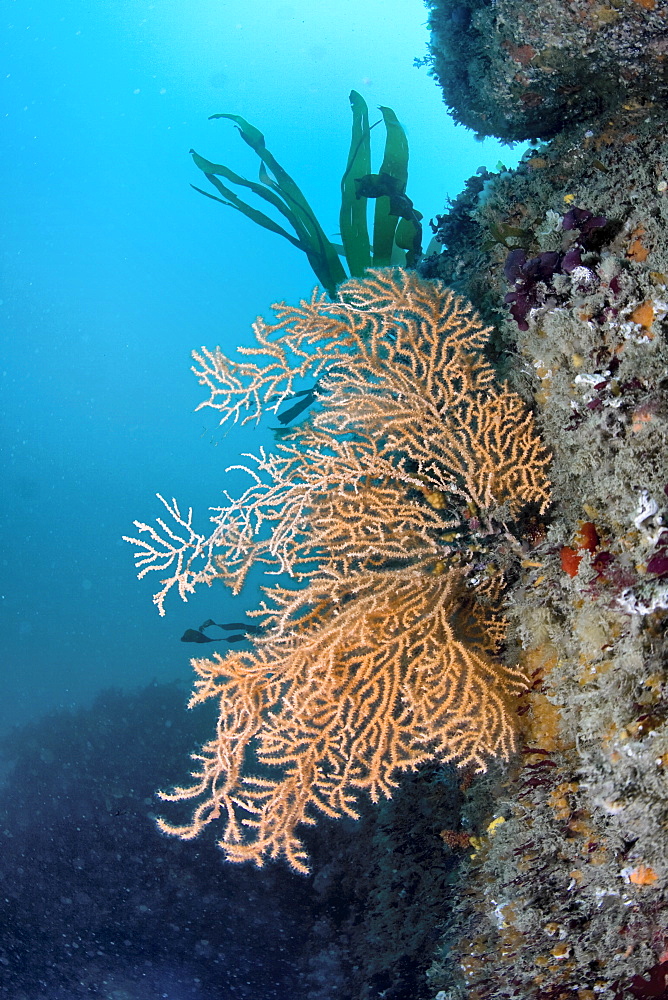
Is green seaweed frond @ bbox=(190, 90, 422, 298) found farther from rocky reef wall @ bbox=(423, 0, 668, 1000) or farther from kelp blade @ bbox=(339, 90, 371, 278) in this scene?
rocky reef wall @ bbox=(423, 0, 668, 1000)

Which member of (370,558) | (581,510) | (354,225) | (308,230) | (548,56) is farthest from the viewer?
(308,230)

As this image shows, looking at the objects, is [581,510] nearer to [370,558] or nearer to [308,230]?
[370,558]

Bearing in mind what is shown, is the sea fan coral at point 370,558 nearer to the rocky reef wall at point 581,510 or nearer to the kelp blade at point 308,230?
the rocky reef wall at point 581,510

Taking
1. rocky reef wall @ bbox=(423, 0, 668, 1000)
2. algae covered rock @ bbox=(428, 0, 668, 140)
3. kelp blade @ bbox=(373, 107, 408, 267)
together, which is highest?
kelp blade @ bbox=(373, 107, 408, 267)

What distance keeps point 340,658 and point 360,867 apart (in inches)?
125

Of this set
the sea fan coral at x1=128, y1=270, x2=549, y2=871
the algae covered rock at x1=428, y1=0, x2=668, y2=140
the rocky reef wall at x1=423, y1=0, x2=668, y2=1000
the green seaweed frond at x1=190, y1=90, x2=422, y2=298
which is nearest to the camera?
the rocky reef wall at x1=423, y1=0, x2=668, y2=1000

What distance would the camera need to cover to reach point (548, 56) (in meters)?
2.91

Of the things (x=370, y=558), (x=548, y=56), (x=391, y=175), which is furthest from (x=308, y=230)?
(x=370, y=558)

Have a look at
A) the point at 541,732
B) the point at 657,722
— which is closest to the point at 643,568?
the point at 657,722

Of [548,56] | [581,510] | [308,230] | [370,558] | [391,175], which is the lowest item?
[581,510]

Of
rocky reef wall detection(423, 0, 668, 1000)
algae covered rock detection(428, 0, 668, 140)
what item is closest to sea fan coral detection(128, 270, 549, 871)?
rocky reef wall detection(423, 0, 668, 1000)

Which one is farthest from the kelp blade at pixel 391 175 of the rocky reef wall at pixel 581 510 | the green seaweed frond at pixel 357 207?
the rocky reef wall at pixel 581 510

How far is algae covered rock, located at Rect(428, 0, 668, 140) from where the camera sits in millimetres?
2525

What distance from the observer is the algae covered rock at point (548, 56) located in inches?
99.4
